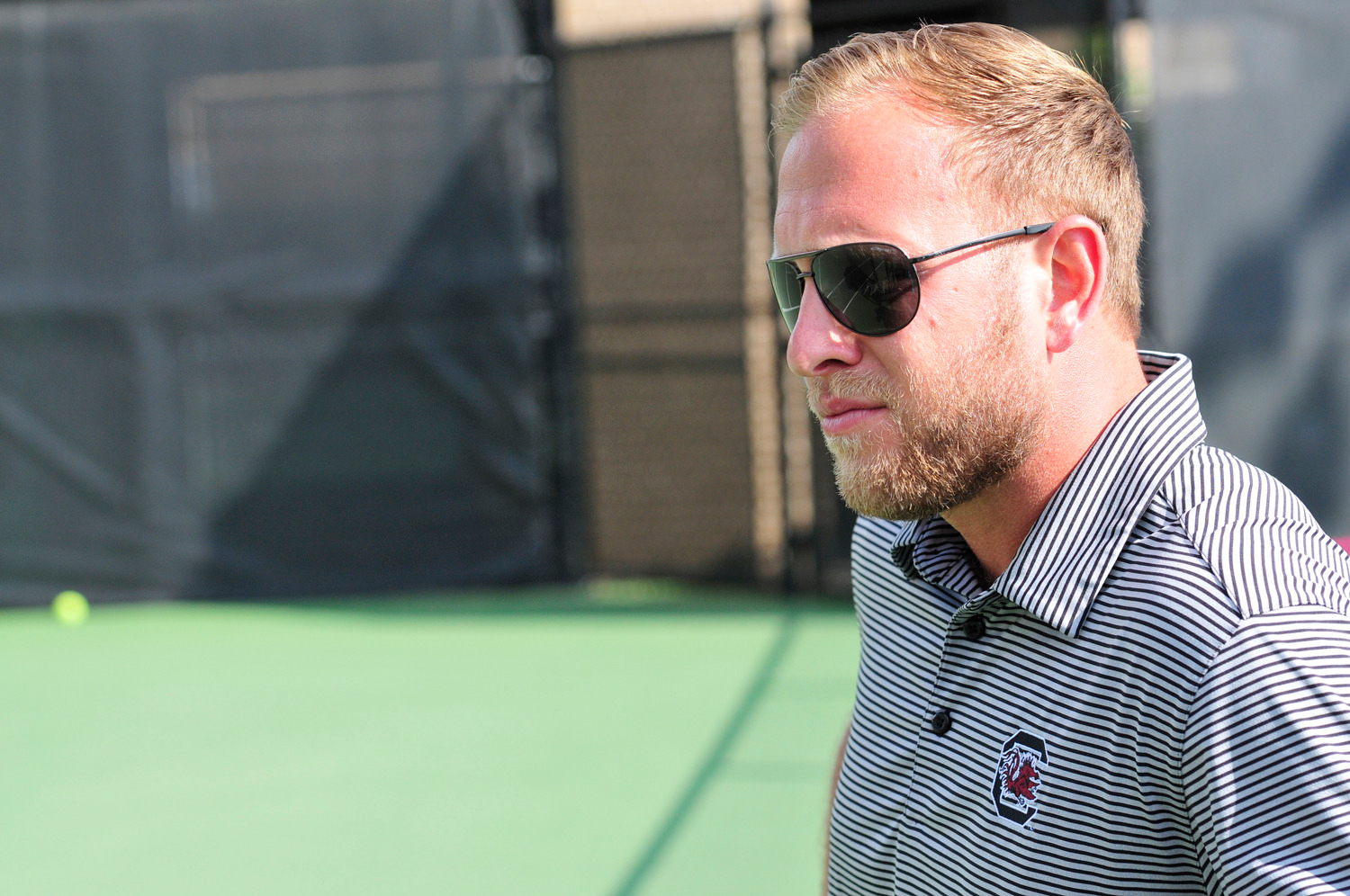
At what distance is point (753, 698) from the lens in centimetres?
506

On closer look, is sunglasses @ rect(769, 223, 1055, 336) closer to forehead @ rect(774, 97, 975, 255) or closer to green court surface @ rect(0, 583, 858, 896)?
forehead @ rect(774, 97, 975, 255)

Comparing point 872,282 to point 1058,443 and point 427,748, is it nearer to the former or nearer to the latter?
point 1058,443

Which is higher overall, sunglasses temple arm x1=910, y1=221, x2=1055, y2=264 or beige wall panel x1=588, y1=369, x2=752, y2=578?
sunglasses temple arm x1=910, y1=221, x2=1055, y2=264

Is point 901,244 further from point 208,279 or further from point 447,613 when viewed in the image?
point 208,279

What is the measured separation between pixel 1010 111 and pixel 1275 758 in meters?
0.67

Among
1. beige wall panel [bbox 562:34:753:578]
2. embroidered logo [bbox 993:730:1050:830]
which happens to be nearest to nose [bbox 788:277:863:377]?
embroidered logo [bbox 993:730:1050:830]

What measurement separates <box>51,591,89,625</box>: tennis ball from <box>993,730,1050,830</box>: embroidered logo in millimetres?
6687

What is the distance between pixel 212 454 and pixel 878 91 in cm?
634

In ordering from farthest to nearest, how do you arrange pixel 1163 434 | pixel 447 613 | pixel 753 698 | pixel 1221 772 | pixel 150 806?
pixel 447 613
pixel 753 698
pixel 150 806
pixel 1163 434
pixel 1221 772

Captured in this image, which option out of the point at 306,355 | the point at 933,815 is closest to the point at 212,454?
the point at 306,355

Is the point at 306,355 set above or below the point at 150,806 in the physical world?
above

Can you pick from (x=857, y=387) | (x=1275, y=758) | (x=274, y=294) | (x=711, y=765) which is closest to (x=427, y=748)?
(x=711, y=765)

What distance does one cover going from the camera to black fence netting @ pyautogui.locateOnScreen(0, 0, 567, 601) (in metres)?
6.92

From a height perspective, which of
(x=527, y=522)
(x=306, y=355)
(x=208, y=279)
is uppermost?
(x=208, y=279)
